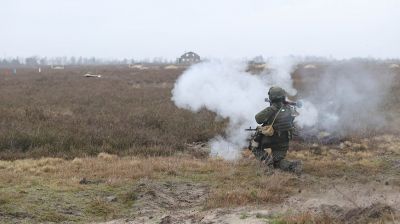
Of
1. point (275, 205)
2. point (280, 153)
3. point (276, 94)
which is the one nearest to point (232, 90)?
point (276, 94)

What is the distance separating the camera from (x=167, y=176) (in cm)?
1052

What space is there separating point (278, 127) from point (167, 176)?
8.42 ft

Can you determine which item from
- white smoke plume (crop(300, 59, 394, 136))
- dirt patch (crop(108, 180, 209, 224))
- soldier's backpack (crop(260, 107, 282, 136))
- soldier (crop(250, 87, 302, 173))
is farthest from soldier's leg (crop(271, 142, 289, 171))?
white smoke plume (crop(300, 59, 394, 136))

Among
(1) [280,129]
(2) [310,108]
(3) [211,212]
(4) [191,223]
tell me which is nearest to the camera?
(4) [191,223]

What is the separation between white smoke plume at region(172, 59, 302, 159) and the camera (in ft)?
47.9

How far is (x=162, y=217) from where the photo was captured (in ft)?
24.8

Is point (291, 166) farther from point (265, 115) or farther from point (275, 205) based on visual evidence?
point (275, 205)

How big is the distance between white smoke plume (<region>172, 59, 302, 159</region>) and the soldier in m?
2.14

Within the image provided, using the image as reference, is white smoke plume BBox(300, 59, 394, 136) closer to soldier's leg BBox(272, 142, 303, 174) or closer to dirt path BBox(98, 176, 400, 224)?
soldier's leg BBox(272, 142, 303, 174)

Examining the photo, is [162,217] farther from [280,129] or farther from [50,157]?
[50,157]

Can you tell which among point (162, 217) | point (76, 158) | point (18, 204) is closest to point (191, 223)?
point (162, 217)

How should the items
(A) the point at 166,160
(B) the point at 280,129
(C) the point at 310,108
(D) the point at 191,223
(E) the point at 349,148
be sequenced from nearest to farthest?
(D) the point at 191,223 → (B) the point at 280,129 → (A) the point at 166,160 → (E) the point at 349,148 → (C) the point at 310,108

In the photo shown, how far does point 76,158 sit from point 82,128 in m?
3.43

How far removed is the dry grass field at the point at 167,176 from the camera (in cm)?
779
